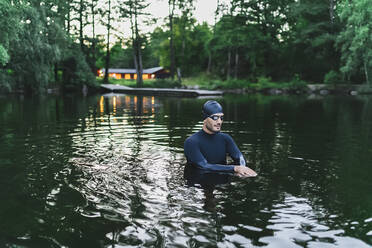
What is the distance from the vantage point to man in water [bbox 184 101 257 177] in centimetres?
737

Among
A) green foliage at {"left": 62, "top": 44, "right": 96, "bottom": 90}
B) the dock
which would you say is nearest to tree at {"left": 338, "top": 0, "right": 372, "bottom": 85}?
the dock

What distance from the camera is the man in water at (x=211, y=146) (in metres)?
7.37

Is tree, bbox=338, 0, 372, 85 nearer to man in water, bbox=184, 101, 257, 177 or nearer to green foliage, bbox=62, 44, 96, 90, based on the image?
green foliage, bbox=62, 44, 96, 90

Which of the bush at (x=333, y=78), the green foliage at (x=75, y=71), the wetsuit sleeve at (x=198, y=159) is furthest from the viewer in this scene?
the bush at (x=333, y=78)

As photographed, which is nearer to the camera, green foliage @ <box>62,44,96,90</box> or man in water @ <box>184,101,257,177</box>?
man in water @ <box>184,101,257,177</box>

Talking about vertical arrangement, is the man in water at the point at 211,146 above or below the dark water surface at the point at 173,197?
above

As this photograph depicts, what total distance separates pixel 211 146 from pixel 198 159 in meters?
0.44

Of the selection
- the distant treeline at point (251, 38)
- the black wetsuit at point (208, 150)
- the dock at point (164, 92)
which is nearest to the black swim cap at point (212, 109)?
the black wetsuit at point (208, 150)

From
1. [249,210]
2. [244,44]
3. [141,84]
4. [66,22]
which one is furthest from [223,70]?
[249,210]

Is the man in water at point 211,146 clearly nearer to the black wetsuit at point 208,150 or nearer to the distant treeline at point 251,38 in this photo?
the black wetsuit at point 208,150

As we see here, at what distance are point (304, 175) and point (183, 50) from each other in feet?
236

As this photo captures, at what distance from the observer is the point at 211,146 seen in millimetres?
7625

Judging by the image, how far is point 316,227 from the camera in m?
4.91

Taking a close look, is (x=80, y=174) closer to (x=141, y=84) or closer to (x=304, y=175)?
(x=304, y=175)
